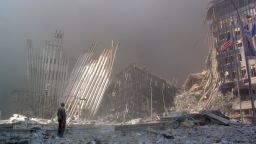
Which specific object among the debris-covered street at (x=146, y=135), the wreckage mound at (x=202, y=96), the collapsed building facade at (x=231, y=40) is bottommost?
the debris-covered street at (x=146, y=135)

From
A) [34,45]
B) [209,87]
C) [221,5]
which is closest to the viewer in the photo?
[34,45]

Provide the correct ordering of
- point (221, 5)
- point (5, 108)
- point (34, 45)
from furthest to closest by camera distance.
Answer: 1. point (221, 5)
2. point (34, 45)
3. point (5, 108)

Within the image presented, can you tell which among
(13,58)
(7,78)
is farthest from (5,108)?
(13,58)

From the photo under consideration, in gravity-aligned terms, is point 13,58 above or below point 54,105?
above

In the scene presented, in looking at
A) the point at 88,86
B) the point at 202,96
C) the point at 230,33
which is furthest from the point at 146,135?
the point at 230,33

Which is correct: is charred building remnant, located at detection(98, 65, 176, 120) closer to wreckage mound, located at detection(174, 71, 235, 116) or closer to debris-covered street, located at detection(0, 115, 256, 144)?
wreckage mound, located at detection(174, 71, 235, 116)

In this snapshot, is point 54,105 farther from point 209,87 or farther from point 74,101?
point 209,87

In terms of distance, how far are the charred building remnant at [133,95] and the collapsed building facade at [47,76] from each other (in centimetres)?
578

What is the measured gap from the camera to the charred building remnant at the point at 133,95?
36844 mm

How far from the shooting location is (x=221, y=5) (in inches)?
1992

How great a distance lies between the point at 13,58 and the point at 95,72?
489 inches

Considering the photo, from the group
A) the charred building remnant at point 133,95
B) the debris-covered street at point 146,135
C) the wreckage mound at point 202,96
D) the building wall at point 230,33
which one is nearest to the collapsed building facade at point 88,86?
the charred building remnant at point 133,95

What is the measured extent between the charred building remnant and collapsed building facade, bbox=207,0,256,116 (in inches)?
461

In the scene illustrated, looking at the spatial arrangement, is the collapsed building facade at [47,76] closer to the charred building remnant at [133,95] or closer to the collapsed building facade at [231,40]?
the charred building remnant at [133,95]
